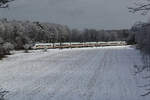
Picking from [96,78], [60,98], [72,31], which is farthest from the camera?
[72,31]

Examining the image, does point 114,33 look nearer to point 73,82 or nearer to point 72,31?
point 72,31

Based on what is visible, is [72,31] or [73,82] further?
[72,31]

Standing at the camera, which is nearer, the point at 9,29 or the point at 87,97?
the point at 87,97

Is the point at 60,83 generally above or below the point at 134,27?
below

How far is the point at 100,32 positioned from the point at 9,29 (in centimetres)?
11141

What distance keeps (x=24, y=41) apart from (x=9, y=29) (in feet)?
31.3

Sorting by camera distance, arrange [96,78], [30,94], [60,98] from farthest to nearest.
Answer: [96,78]
[30,94]
[60,98]

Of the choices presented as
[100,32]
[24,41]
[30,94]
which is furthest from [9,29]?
[100,32]

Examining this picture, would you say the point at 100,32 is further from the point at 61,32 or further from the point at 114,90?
the point at 114,90

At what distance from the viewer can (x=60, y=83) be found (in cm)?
2091

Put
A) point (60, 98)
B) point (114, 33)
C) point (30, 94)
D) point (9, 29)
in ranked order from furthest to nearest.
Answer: point (114, 33) < point (9, 29) < point (30, 94) < point (60, 98)

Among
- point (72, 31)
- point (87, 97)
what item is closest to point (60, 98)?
point (87, 97)

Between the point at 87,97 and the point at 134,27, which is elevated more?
the point at 134,27

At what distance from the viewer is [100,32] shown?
189 metres
